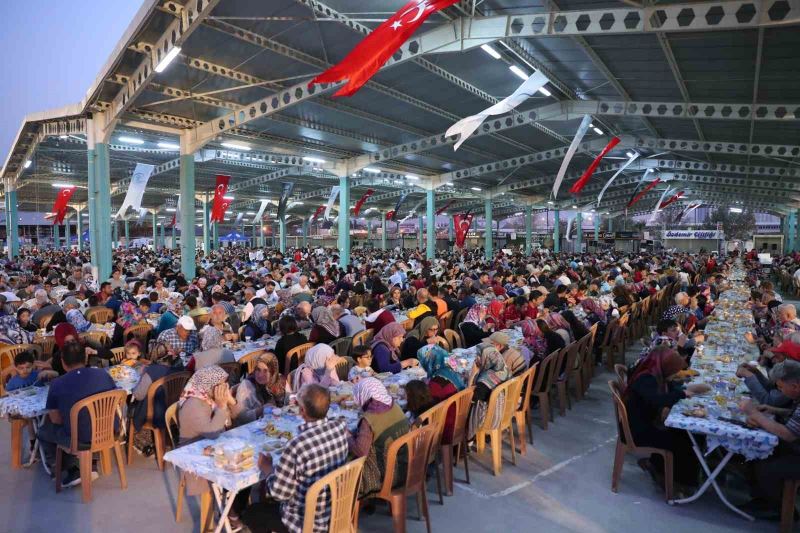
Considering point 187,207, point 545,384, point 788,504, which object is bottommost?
point 788,504

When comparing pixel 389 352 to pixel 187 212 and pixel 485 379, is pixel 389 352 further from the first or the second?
pixel 187 212

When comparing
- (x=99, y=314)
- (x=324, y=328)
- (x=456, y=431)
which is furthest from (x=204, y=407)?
(x=99, y=314)

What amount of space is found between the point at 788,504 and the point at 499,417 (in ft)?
6.79

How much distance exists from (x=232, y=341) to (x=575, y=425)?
13.8 ft

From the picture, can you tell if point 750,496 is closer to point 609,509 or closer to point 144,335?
point 609,509

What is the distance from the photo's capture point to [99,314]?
8570mm

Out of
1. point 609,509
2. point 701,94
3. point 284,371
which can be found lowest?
point 609,509

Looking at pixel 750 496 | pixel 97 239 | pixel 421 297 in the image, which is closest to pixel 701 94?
pixel 421 297

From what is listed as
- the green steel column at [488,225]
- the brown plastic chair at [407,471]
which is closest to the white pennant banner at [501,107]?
the brown plastic chair at [407,471]

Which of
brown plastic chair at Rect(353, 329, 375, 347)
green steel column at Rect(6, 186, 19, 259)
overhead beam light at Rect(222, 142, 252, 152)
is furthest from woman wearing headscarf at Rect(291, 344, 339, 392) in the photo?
green steel column at Rect(6, 186, 19, 259)

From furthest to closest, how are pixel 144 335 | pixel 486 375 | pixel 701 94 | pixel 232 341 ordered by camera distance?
pixel 701 94 < pixel 144 335 < pixel 232 341 < pixel 486 375

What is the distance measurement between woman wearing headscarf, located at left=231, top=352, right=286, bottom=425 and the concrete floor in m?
0.84

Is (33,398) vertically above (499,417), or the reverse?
(33,398)

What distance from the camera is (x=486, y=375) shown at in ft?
16.1
